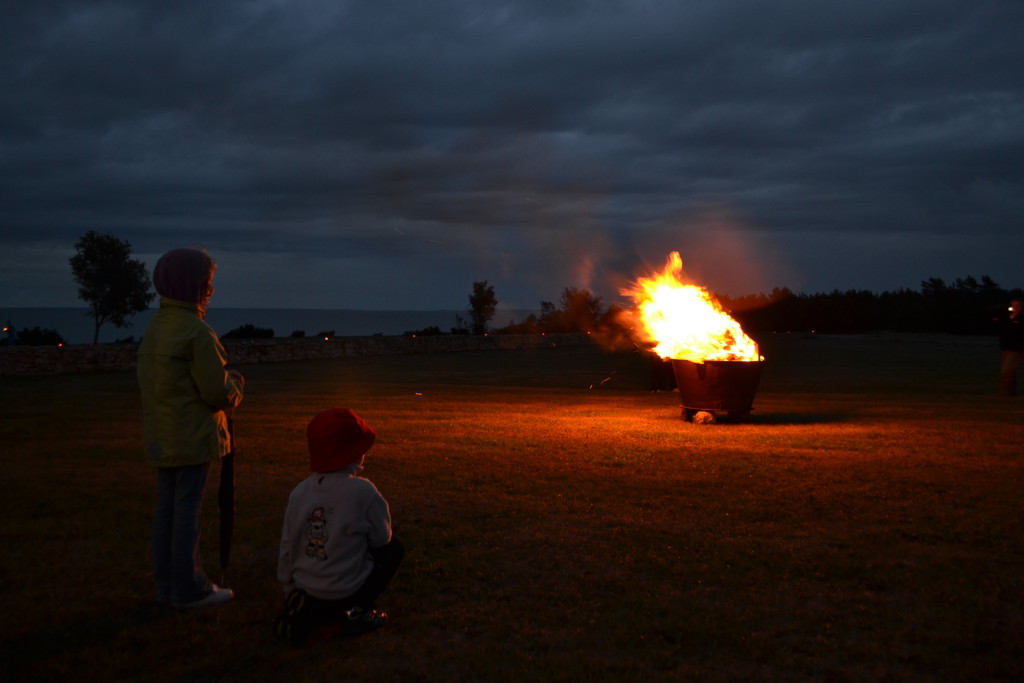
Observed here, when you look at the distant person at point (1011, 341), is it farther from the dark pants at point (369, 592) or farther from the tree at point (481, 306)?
the tree at point (481, 306)

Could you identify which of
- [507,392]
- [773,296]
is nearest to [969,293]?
[773,296]

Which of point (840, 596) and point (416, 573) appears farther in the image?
point (416, 573)

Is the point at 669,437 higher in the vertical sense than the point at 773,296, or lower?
lower

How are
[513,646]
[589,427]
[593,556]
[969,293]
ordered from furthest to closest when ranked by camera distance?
[969,293] → [589,427] → [593,556] → [513,646]

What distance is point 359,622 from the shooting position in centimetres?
454

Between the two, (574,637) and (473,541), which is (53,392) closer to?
(473,541)

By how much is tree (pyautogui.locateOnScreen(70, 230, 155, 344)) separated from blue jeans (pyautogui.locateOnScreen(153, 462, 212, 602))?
43.6 metres

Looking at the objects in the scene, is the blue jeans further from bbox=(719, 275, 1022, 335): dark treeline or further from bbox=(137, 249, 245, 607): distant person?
bbox=(719, 275, 1022, 335): dark treeline

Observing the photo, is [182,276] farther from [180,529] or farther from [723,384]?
[723,384]

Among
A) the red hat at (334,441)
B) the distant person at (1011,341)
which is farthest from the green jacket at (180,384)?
the distant person at (1011,341)

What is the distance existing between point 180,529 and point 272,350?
3032 cm

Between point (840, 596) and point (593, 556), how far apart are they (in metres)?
1.70

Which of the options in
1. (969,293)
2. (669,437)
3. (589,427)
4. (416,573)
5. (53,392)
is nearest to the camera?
(416,573)

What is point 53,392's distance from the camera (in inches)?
774
